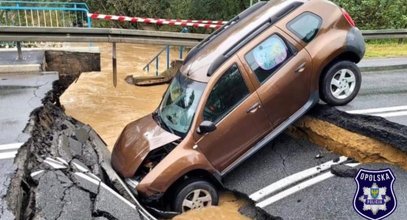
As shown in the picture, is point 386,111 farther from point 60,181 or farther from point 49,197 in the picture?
point 49,197

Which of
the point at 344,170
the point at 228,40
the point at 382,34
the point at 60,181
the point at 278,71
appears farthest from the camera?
the point at 382,34

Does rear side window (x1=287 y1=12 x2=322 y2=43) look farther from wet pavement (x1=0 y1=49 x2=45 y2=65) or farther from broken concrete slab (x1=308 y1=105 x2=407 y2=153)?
wet pavement (x1=0 y1=49 x2=45 y2=65)

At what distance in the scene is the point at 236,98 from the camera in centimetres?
624

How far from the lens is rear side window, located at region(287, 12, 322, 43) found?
656 cm

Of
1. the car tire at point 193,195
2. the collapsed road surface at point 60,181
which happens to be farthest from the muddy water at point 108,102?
the car tire at point 193,195

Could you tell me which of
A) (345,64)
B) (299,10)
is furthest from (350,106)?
(299,10)

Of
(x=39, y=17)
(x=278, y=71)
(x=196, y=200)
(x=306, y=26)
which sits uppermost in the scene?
(x=306, y=26)

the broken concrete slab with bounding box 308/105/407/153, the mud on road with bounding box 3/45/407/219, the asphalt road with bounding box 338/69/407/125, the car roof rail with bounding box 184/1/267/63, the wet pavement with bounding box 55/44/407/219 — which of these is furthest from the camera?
the car roof rail with bounding box 184/1/267/63

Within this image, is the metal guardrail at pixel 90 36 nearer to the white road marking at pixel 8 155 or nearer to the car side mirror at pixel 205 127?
the white road marking at pixel 8 155

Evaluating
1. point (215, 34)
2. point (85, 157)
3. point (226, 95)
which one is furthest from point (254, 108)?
point (85, 157)

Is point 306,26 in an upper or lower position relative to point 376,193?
upper

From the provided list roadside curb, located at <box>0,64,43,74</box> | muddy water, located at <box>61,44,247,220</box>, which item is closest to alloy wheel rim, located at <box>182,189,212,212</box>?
muddy water, located at <box>61,44,247,220</box>

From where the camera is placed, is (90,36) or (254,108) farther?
(90,36)

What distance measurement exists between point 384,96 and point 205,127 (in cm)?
400
